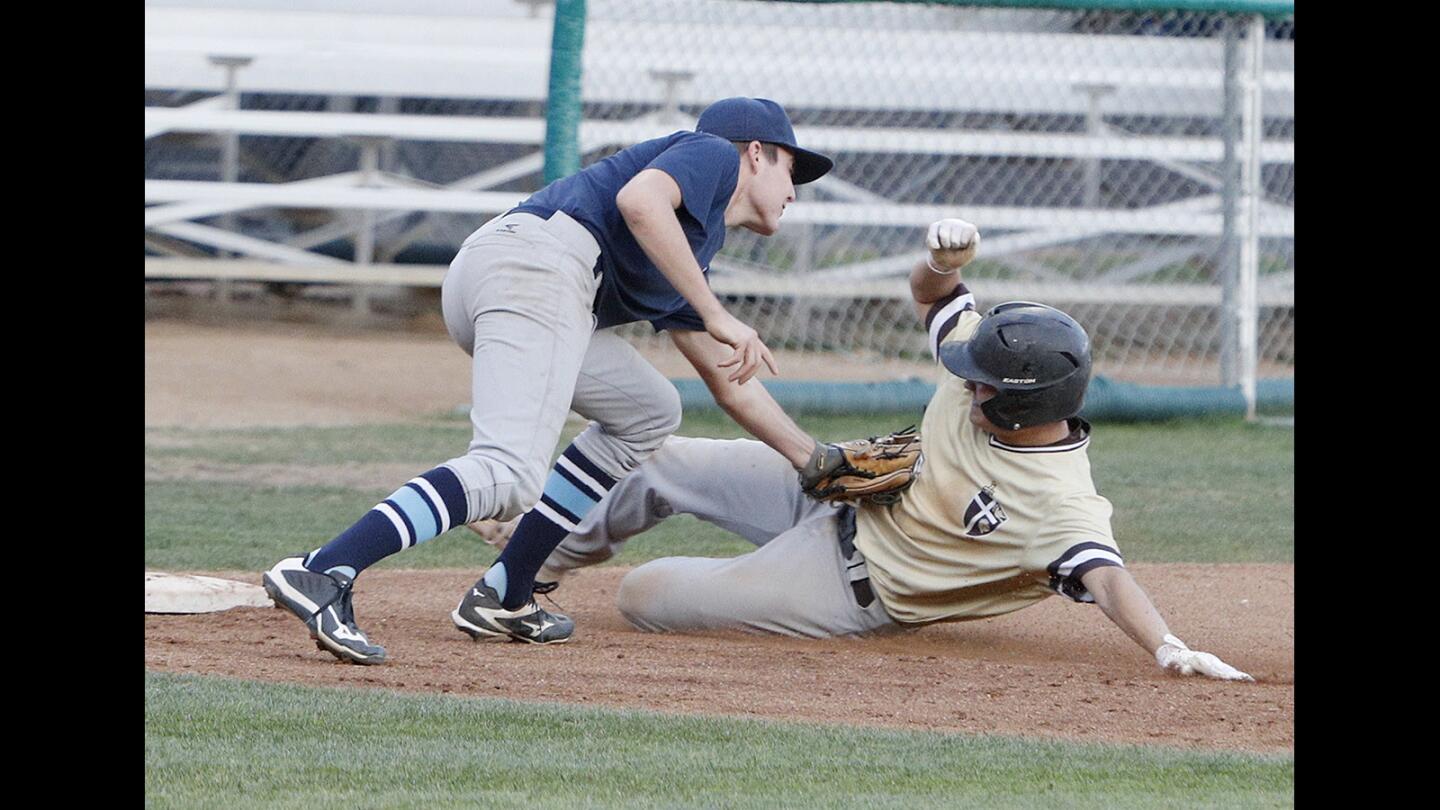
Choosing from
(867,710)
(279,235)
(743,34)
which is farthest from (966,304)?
(279,235)

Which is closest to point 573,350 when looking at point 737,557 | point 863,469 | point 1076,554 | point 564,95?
point 863,469

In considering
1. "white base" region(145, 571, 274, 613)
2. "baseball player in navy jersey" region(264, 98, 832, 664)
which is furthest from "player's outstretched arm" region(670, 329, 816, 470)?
"white base" region(145, 571, 274, 613)

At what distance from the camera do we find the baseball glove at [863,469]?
456cm

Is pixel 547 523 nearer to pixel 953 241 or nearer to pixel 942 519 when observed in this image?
pixel 942 519

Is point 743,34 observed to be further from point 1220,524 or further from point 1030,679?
point 1030,679

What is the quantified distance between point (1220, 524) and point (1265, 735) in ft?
11.2

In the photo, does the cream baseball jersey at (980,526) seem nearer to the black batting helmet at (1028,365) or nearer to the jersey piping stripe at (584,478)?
the black batting helmet at (1028,365)

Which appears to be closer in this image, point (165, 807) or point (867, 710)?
point (165, 807)

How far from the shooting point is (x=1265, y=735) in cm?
375

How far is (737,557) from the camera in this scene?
4961mm

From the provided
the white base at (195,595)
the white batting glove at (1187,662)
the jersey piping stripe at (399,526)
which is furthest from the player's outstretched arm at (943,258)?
the white base at (195,595)

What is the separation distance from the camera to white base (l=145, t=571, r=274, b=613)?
4.81 metres

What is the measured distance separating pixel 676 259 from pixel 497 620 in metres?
1.19

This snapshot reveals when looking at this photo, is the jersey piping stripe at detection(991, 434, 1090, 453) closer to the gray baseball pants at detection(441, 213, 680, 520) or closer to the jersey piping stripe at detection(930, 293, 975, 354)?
the jersey piping stripe at detection(930, 293, 975, 354)
